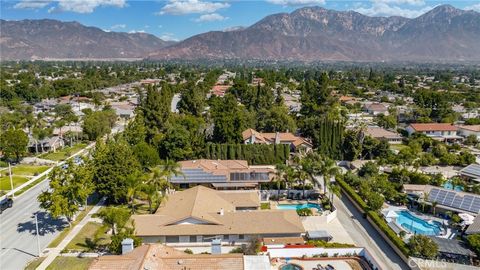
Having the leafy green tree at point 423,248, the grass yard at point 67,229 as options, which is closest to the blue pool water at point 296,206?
the leafy green tree at point 423,248

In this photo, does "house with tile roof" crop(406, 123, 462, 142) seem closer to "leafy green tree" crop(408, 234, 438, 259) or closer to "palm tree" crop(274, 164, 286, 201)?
"palm tree" crop(274, 164, 286, 201)

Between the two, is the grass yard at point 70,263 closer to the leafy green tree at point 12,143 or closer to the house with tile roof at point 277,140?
the leafy green tree at point 12,143

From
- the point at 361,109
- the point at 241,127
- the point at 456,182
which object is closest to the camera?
the point at 456,182

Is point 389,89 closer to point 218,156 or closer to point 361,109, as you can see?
point 361,109

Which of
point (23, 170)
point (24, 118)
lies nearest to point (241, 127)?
point (23, 170)

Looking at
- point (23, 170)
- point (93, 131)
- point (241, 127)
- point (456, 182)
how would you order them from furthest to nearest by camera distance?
point (93, 131) → point (241, 127) → point (23, 170) → point (456, 182)

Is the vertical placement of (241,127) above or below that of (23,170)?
above

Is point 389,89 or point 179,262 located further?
point 389,89
